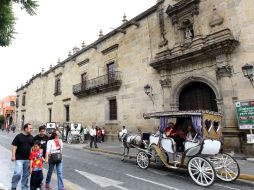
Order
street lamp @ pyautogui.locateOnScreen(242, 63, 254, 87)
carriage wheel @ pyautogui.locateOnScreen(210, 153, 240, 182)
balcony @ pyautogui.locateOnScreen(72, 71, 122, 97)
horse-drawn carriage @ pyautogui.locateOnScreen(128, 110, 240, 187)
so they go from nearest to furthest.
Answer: horse-drawn carriage @ pyautogui.locateOnScreen(128, 110, 240, 187) → carriage wheel @ pyautogui.locateOnScreen(210, 153, 240, 182) → street lamp @ pyautogui.locateOnScreen(242, 63, 254, 87) → balcony @ pyautogui.locateOnScreen(72, 71, 122, 97)

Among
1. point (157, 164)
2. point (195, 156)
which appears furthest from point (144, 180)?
point (157, 164)

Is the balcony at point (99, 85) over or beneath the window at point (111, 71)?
beneath

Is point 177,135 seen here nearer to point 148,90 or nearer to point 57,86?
point 148,90

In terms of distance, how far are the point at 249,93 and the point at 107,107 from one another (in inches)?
448

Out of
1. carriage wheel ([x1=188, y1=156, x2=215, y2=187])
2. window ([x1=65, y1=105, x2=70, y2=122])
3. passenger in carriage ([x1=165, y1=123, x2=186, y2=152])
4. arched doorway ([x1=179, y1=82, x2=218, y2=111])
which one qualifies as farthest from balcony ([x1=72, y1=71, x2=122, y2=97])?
carriage wheel ([x1=188, y1=156, x2=215, y2=187])

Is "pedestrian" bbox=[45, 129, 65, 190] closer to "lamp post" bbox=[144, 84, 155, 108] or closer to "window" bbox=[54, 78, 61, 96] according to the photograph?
"lamp post" bbox=[144, 84, 155, 108]

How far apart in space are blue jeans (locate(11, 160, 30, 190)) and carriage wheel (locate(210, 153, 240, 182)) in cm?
522

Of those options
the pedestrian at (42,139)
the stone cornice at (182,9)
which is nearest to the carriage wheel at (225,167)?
the pedestrian at (42,139)

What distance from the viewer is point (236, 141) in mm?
10039

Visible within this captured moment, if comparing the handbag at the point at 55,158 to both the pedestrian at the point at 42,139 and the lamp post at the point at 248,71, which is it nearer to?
the pedestrian at the point at 42,139

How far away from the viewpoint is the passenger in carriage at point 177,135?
7.49 metres

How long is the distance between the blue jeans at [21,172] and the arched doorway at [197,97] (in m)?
9.54

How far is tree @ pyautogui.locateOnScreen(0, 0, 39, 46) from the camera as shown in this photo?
8.25 ft

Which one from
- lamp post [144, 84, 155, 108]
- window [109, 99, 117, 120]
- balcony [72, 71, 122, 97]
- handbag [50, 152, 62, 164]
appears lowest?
handbag [50, 152, 62, 164]
